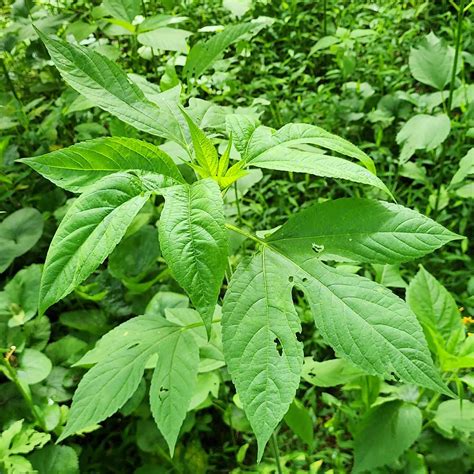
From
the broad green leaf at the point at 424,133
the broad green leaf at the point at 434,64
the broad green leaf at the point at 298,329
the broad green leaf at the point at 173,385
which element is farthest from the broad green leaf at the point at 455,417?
the broad green leaf at the point at 434,64

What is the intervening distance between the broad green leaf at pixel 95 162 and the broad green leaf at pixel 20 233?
1.58m

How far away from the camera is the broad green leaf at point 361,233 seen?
1.05 meters

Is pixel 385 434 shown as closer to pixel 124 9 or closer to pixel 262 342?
pixel 262 342

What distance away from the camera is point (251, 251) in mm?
2547

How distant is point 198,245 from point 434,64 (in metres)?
2.00

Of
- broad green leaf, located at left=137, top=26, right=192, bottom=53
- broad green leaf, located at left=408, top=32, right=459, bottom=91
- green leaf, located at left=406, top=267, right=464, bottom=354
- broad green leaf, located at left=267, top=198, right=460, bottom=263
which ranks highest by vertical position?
broad green leaf, located at left=137, top=26, right=192, bottom=53

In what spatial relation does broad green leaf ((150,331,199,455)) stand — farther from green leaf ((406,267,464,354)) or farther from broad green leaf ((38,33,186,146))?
green leaf ((406,267,464,354))

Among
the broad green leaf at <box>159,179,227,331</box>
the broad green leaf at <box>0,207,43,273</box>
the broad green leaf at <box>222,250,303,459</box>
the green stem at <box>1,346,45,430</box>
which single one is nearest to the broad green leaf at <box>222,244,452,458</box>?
the broad green leaf at <box>222,250,303,459</box>

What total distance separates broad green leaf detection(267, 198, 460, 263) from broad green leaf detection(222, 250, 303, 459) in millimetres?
82

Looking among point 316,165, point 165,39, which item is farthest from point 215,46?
point 165,39

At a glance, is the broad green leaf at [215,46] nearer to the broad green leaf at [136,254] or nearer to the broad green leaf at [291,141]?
the broad green leaf at [291,141]

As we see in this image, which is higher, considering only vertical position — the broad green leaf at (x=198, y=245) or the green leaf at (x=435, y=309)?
the broad green leaf at (x=198, y=245)

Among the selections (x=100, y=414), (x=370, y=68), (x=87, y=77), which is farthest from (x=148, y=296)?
(x=370, y=68)

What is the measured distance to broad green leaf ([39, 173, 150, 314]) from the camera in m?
0.88
